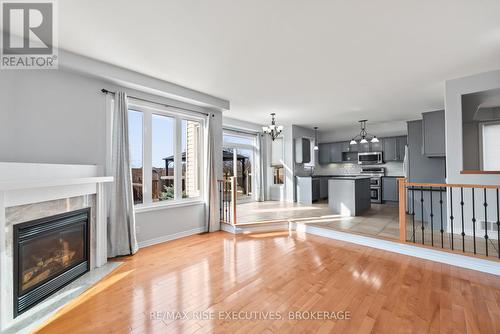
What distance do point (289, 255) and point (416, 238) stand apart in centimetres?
221

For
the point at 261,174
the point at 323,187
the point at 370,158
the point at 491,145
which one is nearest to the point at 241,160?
the point at 261,174

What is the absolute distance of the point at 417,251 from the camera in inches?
133

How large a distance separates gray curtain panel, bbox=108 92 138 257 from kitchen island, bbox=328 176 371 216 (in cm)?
470

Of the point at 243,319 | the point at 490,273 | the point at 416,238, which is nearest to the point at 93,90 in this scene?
the point at 243,319

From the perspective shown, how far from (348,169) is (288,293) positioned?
7321 mm

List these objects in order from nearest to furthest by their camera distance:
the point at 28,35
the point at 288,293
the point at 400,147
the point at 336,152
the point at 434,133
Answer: the point at 288,293 → the point at 28,35 → the point at 434,133 → the point at 400,147 → the point at 336,152

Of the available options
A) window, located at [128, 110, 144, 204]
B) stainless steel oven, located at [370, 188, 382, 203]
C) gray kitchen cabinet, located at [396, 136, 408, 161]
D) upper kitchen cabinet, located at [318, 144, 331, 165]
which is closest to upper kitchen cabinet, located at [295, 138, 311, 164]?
upper kitchen cabinet, located at [318, 144, 331, 165]

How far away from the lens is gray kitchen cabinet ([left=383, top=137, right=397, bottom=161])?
7.57 metres

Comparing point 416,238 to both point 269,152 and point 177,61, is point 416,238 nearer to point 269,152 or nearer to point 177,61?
point 177,61

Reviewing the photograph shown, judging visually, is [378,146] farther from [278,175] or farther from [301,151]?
[278,175]

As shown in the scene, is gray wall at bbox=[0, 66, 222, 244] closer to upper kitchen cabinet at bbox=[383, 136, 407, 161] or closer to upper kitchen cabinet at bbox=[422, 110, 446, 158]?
upper kitchen cabinet at bbox=[422, 110, 446, 158]

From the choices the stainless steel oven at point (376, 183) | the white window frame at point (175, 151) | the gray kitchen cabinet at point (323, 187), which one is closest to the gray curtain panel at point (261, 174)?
the gray kitchen cabinet at point (323, 187)

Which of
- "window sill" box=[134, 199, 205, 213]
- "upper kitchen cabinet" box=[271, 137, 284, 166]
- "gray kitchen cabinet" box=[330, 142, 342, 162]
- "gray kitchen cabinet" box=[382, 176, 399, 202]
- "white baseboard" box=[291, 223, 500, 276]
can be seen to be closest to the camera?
"white baseboard" box=[291, 223, 500, 276]

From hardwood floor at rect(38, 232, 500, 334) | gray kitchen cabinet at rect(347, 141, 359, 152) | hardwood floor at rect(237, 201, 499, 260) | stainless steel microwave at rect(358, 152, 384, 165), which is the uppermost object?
gray kitchen cabinet at rect(347, 141, 359, 152)
